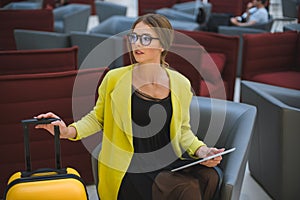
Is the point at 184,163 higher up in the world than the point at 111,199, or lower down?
higher up

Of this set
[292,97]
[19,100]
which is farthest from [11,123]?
[292,97]

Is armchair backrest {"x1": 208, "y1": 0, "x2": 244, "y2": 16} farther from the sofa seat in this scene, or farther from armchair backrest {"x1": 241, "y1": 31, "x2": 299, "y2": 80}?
the sofa seat

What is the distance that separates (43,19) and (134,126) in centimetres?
373

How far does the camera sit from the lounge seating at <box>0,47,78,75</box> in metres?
3.15

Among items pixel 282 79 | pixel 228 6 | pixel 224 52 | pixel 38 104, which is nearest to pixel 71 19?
pixel 228 6

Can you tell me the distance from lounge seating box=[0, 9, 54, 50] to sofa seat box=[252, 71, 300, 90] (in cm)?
263

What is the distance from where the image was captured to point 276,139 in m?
2.64

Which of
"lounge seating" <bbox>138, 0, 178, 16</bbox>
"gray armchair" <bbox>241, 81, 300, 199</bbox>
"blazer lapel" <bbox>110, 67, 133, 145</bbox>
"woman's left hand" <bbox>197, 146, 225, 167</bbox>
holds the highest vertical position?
"blazer lapel" <bbox>110, 67, 133, 145</bbox>

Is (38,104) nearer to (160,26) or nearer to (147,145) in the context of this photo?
(147,145)

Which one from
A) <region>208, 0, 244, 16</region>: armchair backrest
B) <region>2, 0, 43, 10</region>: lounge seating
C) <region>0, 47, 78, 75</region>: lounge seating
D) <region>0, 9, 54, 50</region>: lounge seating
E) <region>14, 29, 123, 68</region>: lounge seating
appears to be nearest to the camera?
<region>0, 47, 78, 75</region>: lounge seating

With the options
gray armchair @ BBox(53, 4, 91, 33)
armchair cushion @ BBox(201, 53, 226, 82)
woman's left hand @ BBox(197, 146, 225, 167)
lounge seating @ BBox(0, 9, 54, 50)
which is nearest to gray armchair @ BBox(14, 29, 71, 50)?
lounge seating @ BBox(0, 9, 54, 50)

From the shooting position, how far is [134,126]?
6.60 ft

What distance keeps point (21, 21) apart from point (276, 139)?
3.68m

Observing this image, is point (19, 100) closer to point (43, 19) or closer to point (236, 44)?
point (236, 44)
